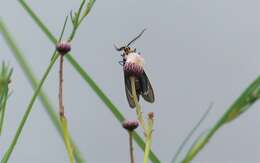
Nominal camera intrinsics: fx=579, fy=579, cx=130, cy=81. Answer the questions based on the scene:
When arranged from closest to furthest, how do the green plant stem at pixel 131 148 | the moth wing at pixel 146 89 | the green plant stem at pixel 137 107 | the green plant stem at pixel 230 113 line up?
the green plant stem at pixel 230 113, the green plant stem at pixel 131 148, the green plant stem at pixel 137 107, the moth wing at pixel 146 89

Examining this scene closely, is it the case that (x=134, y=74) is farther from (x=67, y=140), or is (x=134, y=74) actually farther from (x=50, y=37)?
(x=67, y=140)

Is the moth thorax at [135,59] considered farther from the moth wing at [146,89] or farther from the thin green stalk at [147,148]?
the thin green stalk at [147,148]

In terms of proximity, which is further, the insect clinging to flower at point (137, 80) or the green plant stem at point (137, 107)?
the insect clinging to flower at point (137, 80)

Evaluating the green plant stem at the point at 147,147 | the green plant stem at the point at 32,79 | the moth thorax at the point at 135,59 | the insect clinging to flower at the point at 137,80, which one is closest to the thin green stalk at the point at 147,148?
the green plant stem at the point at 147,147

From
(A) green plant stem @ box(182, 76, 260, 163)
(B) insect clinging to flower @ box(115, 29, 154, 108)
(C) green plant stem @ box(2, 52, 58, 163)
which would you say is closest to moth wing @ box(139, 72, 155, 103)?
(B) insect clinging to flower @ box(115, 29, 154, 108)

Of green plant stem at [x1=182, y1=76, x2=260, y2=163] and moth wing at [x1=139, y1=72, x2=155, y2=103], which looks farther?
moth wing at [x1=139, y1=72, x2=155, y2=103]

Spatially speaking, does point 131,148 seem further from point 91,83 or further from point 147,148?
point 91,83

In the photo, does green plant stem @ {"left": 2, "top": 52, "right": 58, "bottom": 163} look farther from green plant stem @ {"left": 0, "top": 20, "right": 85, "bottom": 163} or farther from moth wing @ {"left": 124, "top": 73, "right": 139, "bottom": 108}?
moth wing @ {"left": 124, "top": 73, "right": 139, "bottom": 108}
